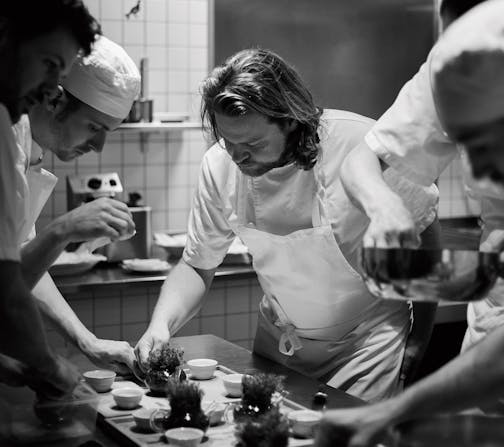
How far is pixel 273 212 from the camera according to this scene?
8.25 ft

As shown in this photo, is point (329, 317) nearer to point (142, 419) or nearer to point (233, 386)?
point (233, 386)

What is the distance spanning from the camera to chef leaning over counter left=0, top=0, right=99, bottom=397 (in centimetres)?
138

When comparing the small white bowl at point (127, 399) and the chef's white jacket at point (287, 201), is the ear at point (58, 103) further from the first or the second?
the small white bowl at point (127, 399)

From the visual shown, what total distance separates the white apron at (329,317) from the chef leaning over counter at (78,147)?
1.62 ft

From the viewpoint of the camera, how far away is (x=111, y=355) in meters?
2.31

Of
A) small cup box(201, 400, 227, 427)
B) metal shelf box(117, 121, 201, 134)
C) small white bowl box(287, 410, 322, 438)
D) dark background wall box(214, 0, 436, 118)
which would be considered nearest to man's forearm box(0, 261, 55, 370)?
small cup box(201, 400, 227, 427)

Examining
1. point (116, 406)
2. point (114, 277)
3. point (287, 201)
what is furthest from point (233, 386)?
point (114, 277)

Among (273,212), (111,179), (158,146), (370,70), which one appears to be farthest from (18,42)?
(370,70)

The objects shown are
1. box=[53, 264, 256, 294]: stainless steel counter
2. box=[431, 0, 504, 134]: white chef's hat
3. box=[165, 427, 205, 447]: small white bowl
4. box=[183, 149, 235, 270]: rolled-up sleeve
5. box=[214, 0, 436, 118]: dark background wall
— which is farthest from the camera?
box=[214, 0, 436, 118]: dark background wall

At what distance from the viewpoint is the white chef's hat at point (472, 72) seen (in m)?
0.96

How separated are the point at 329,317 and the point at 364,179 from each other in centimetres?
83

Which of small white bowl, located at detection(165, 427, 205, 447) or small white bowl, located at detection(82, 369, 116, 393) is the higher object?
small white bowl, located at detection(165, 427, 205, 447)

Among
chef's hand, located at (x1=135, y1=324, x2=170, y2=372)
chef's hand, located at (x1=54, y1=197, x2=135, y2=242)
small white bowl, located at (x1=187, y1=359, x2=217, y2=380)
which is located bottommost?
small white bowl, located at (x1=187, y1=359, x2=217, y2=380)

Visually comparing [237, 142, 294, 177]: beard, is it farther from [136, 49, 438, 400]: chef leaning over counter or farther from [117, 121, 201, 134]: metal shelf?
[117, 121, 201, 134]: metal shelf
